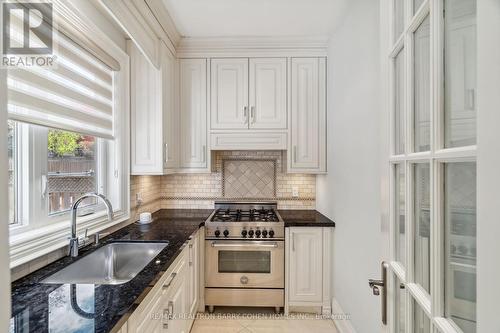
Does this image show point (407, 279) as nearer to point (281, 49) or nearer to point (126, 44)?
point (281, 49)

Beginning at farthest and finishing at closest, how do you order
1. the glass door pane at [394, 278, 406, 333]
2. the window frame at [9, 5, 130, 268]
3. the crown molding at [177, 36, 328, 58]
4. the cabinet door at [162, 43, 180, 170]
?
the crown molding at [177, 36, 328, 58] < the cabinet door at [162, 43, 180, 170] < the window frame at [9, 5, 130, 268] < the glass door pane at [394, 278, 406, 333]

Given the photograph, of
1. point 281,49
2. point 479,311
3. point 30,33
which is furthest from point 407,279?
point 281,49

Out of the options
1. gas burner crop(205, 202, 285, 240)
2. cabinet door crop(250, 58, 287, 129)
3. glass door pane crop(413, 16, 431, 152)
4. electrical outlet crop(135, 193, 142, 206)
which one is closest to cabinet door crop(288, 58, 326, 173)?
cabinet door crop(250, 58, 287, 129)

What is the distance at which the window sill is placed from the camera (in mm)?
1330

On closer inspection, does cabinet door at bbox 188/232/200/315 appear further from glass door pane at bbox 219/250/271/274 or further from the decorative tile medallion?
the decorative tile medallion

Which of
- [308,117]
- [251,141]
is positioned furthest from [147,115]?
[308,117]

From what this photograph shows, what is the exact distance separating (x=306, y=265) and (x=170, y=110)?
1.99 metres

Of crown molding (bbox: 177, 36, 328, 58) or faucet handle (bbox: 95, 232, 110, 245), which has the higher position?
crown molding (bbox: 177, 36, 328, 58)

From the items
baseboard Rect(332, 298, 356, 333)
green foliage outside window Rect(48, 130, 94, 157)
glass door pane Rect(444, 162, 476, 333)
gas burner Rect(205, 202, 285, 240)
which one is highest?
green foliage outside window Rect(48, 130, 94, 157)

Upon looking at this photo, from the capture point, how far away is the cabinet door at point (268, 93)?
9.32 ft

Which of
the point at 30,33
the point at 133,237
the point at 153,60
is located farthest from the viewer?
the point at 153,60

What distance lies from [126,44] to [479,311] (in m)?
2.86

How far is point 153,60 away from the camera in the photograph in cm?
232

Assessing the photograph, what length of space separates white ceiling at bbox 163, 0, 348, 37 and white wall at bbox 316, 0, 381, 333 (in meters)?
0.17
